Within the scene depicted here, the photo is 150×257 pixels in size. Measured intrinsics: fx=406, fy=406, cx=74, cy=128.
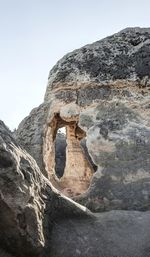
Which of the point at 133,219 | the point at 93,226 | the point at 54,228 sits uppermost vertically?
the point at 54,228

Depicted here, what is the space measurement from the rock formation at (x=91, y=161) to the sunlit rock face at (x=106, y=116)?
0.6 inches

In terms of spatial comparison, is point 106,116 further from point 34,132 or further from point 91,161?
point 34,132

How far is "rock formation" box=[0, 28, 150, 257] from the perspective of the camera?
3.55 m

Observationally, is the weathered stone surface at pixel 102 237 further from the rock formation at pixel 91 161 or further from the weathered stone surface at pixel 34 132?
the weathered stone surface at pixel 34 132

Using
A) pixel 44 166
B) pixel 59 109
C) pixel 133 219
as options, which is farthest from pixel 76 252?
pixel 59 109

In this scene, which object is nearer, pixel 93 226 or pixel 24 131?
pixel 93 226

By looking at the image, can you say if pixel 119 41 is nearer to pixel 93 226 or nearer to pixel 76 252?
pixel 93 226

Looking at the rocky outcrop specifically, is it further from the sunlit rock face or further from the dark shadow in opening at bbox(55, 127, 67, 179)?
the dark shadow in opening at bbox(55, 127, 67, 179)

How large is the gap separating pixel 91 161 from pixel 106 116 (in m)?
0.74

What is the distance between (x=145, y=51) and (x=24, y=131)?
243cm

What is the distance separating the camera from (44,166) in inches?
259

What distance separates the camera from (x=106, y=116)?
247 inches

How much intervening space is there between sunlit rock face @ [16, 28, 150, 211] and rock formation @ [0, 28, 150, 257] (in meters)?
0.01

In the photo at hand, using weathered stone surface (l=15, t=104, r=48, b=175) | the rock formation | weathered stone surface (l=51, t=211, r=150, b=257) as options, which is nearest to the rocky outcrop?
the rock formation
